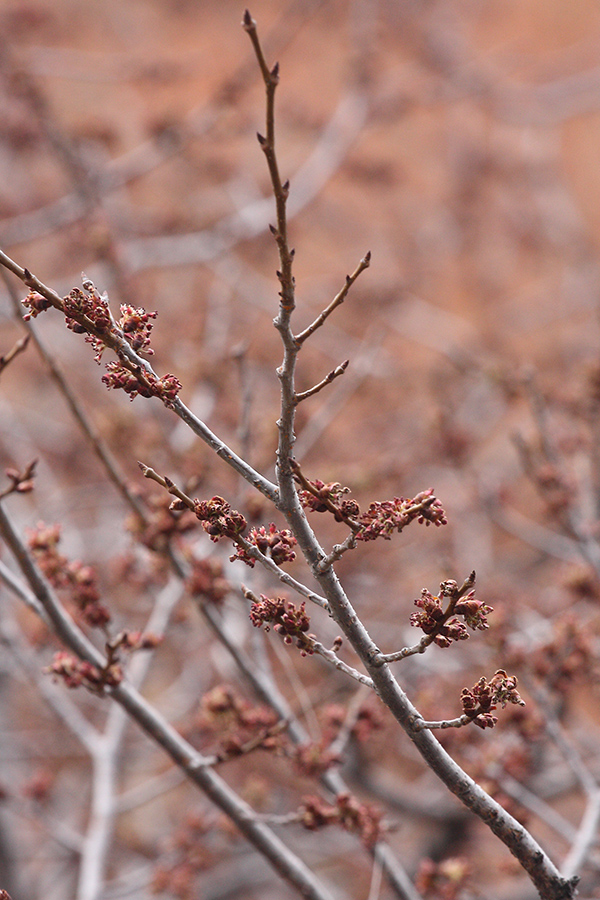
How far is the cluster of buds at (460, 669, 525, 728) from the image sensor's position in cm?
144

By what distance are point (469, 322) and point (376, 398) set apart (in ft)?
16.4

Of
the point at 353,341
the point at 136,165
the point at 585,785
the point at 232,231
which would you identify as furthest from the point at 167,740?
the point at 353,341

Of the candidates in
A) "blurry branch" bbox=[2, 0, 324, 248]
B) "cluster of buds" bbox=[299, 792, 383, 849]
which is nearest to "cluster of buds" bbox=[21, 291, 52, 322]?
"cluster of buds" bbox=[299, 792, 383, 849]

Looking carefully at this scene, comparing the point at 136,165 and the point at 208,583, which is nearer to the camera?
the point at 208,583

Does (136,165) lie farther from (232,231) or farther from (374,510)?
(374,510)

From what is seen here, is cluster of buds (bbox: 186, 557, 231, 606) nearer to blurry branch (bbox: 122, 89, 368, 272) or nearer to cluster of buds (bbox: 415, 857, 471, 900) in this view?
cluster of buds (bbox: 415, 857, 471, 900)

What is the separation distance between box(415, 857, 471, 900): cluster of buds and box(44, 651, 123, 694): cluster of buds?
→ 1.22 metres

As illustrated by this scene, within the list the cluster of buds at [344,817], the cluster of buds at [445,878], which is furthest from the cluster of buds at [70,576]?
the cluster of buds at [445,878]

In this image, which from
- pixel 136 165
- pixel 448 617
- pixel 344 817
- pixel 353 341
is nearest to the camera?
pixel 448 617

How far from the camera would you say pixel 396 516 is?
4.41 feet

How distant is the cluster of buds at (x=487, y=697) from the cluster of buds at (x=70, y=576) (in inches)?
43.4

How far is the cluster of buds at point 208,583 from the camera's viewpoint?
2.34 meters

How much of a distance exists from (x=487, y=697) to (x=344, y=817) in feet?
2.92

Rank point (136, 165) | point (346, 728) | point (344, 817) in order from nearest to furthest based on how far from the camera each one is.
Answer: point (344, 817) → point (346, 728) → point (136, 165)
